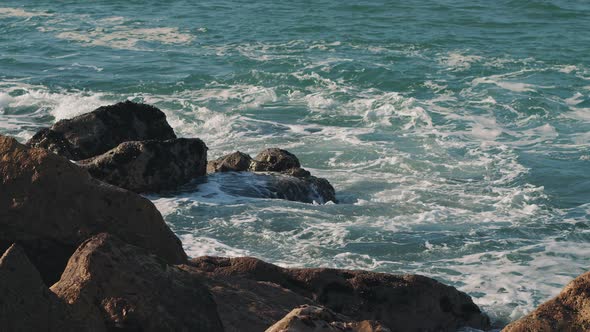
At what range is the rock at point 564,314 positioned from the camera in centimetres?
457

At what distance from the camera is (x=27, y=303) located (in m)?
4.83

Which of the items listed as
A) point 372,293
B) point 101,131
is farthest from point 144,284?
point 101,131

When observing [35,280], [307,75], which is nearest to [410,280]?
[35,280]

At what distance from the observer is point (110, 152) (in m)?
11.5

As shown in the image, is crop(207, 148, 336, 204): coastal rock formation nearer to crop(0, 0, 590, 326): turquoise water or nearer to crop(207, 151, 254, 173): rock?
crop(207, 151, 254, 173): rock

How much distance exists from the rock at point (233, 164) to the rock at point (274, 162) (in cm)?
12

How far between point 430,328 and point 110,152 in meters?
5.14

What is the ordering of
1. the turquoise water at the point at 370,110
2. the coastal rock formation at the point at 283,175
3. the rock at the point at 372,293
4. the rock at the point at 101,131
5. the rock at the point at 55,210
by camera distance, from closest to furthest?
the rock at the point at 55,210
the rock at the point at 372,293
the turquoise water at the point at 370,110
the rock at the point at 101,131
the coastal rock formation at the point at 283,175

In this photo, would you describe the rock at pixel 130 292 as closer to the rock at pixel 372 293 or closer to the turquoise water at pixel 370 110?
the rock at pixel 372 293

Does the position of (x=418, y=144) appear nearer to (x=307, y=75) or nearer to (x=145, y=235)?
(x=307, y=75)

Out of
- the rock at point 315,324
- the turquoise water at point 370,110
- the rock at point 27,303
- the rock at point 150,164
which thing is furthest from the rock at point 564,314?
the rock at point 150,164

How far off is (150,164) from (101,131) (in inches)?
48.5

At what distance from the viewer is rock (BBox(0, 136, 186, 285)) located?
6484 millimetres

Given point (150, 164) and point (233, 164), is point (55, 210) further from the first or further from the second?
point (233, 164)
